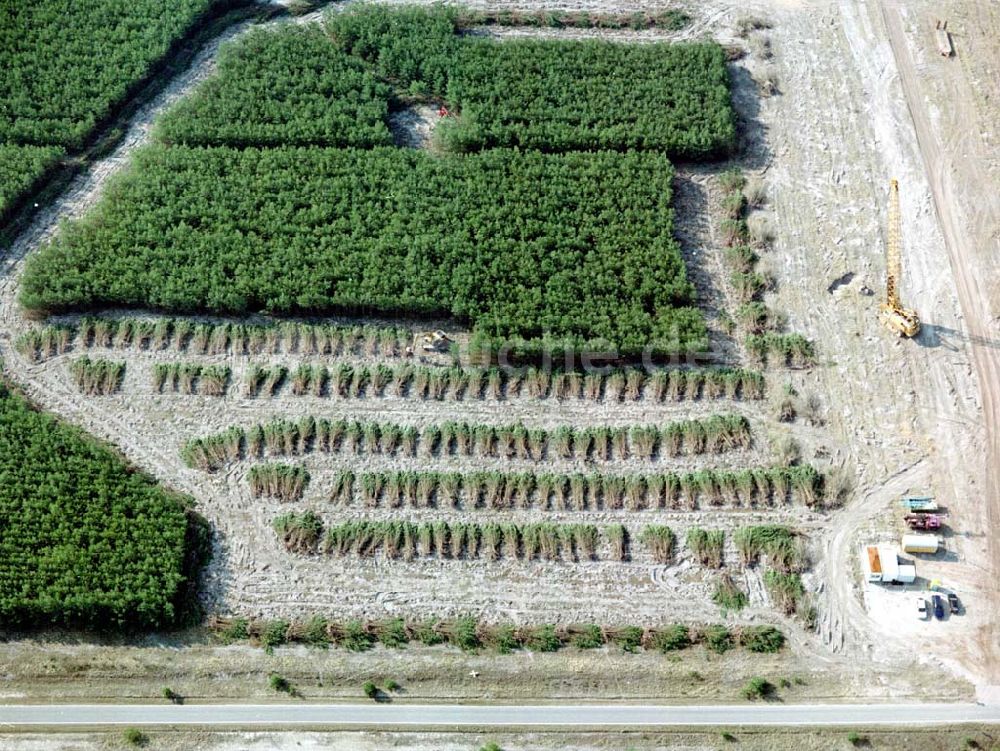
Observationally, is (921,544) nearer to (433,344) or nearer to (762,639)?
(762,639)

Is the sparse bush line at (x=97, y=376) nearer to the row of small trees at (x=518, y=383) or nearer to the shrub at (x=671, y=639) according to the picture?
the row of small trees at (x=518, y=383)

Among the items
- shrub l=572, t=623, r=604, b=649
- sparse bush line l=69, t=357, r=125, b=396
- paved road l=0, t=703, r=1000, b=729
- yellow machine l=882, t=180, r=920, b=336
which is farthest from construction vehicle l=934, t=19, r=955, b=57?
sparse bush line l=69, t=357, r=125, b=396

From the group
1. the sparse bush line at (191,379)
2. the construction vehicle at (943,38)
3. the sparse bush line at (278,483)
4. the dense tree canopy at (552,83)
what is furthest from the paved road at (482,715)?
the construction vehicle at (943,38)

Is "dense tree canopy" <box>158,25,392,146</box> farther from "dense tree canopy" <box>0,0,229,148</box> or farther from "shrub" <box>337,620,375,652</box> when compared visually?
"shrub" <box>337,620,375,652</box>

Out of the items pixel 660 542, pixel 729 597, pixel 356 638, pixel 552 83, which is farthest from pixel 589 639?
pixel 552 83

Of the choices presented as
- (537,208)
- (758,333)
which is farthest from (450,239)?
(758,333)
